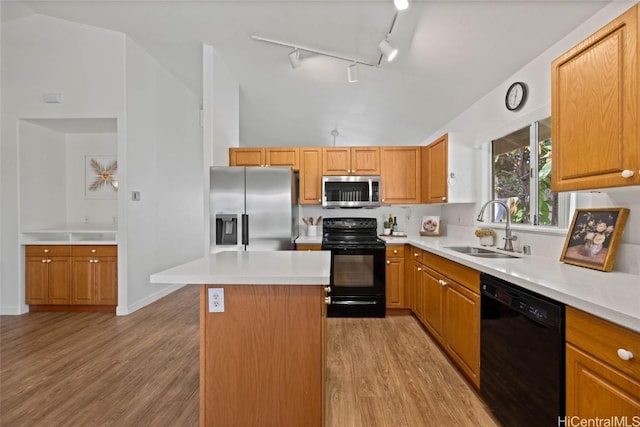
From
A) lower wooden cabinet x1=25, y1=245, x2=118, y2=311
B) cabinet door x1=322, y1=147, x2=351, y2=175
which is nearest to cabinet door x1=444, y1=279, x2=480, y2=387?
cabinet door x1=322, y1=147, x2=351, y2=175

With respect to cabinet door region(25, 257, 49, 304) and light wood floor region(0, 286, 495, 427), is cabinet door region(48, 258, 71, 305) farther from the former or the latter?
light wood floor region(0, 286, 495, 427)

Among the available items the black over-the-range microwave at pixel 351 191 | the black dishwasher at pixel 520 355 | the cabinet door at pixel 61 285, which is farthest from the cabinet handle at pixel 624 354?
the cabinet door at pixel 61 285

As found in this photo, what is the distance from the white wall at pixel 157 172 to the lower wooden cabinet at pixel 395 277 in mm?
3142

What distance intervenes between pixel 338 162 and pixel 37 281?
13.3 ft

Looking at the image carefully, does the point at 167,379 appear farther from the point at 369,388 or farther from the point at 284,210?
the point at 284,210

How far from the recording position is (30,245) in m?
3.57

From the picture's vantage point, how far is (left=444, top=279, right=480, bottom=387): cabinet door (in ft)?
6.27

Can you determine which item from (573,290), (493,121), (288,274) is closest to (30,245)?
(288,274)

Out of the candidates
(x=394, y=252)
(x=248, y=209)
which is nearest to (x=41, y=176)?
(x=248, y=209)

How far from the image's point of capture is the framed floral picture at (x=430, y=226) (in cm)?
382

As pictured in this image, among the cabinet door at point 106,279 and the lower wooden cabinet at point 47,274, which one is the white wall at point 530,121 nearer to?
the cabinet door at point 106,279

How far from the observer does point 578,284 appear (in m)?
1.29

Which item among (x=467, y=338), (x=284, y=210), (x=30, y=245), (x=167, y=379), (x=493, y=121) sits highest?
(x=493, y=121)

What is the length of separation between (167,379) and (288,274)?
1.60 metres
